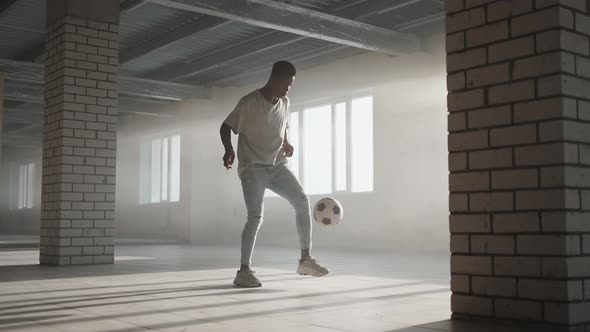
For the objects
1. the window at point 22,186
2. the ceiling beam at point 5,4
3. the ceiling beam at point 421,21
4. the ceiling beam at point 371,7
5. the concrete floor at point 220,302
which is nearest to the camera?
the concrete floor at point 220,302

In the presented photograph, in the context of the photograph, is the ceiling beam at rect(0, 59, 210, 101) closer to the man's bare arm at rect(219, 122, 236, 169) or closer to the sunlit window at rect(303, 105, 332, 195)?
the sunlit window at rect(303, 105, 332, 195)

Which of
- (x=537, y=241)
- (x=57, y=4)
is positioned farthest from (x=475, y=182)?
(x=57, y=4)

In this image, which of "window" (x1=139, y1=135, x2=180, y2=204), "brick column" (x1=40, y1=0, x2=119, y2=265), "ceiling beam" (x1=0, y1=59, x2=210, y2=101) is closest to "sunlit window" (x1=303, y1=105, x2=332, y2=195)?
"ceiling beam" (x1=0, y1=59, x2=210, y2=101)

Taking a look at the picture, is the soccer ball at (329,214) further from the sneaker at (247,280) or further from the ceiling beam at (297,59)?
the ceiling beam at (297,59)

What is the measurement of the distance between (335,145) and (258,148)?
28.6 ft

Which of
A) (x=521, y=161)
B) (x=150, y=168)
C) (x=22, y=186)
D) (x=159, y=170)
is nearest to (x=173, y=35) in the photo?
(x=521, y=161)

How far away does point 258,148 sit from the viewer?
457 cm

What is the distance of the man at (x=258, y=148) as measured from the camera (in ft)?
14.9

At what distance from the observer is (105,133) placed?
23.4 feet

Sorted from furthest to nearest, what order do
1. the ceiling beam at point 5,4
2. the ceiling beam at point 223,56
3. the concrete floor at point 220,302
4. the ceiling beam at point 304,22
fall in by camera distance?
1. the ceiling beam at point 223,56
2. the ceiling beam at point 5,4
3. the ceiling beam at point 304,22
4. the concrete floor at point 220,302

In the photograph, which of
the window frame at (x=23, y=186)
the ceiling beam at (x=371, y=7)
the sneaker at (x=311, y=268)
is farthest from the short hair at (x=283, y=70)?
the window frame at (x=23, y=186)

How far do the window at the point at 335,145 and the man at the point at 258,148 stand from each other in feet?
25.2

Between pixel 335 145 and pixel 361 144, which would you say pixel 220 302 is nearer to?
pixel 361 144

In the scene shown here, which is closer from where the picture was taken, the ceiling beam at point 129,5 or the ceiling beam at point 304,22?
the ceiling beam at point 304,22
